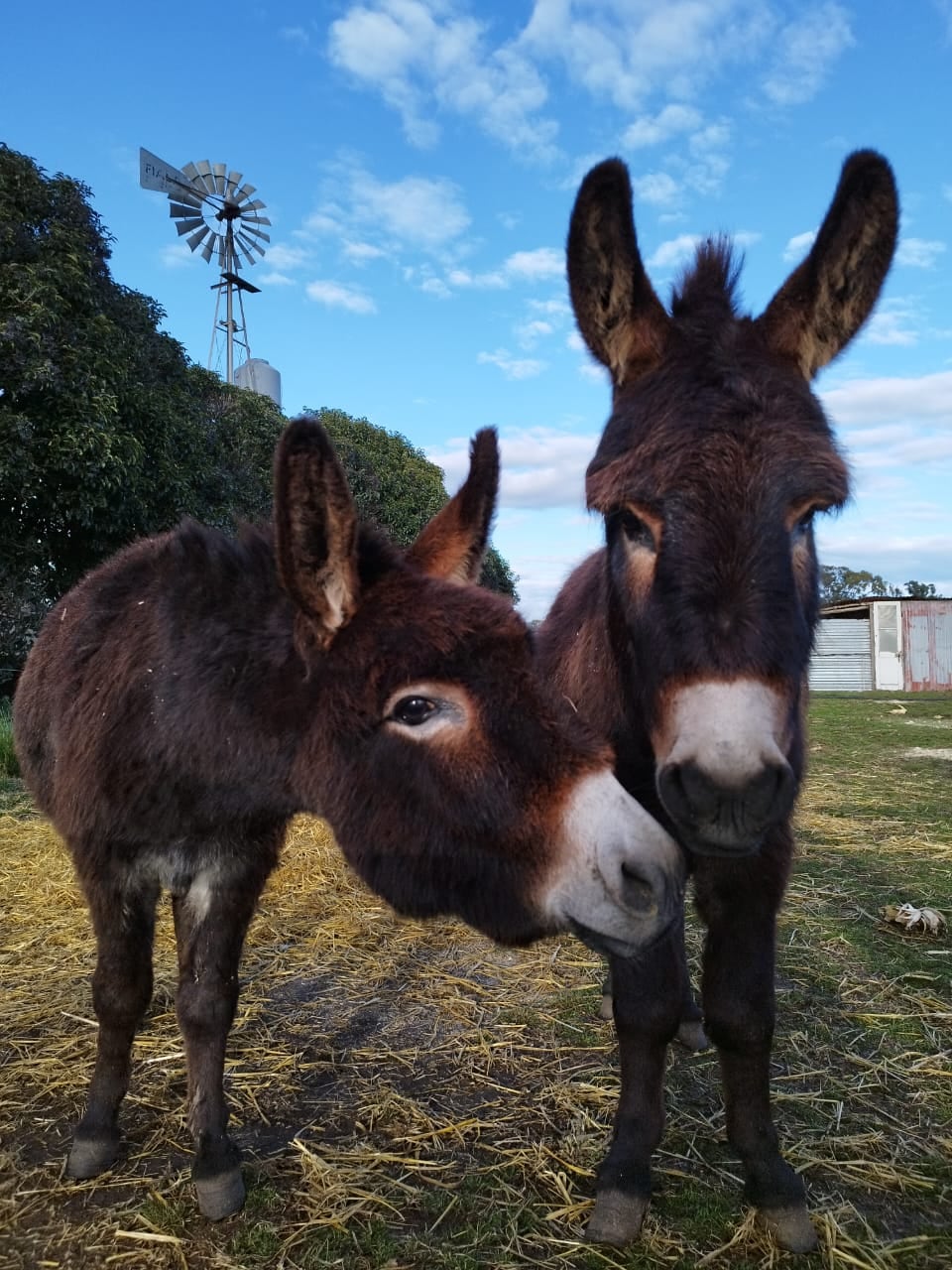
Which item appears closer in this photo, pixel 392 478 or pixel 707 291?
pixel 707 291

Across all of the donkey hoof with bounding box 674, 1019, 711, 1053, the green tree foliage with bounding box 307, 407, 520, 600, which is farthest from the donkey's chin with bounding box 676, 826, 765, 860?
the green tree foliage with bounding box 307, 407, 520, 600

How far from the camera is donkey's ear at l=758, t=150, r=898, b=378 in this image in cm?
229

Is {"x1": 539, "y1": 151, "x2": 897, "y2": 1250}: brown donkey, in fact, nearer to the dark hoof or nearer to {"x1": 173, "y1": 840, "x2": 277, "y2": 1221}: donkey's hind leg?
{"x1": 173, "y1": 840, "x2": 277, "y2": 1221}: donkey's hind leg

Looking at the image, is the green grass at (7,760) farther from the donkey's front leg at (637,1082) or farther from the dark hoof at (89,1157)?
the donkey's front leg at (637,1082)

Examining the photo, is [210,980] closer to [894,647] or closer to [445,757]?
[445,757]

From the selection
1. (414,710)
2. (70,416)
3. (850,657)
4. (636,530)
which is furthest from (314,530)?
(850,657)

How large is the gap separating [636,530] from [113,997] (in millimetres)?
2392

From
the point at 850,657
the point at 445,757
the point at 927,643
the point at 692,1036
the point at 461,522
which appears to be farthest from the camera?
the point at 850,657

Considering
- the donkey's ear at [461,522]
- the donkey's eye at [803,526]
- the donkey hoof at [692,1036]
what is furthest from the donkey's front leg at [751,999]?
the donkey's ear at [461,522]

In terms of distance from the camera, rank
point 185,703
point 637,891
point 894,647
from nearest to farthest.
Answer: point 637,891
point 185,703
point 894,647

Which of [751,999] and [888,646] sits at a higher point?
[888,646]

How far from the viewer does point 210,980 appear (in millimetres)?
2639

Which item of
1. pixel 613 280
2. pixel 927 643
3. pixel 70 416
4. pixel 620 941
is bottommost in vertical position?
pixel 620 941

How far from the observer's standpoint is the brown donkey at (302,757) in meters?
1.97
